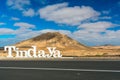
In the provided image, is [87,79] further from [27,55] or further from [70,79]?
[27,55]

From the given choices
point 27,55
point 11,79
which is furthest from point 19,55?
point 11,79

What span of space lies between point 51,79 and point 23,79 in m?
1.60

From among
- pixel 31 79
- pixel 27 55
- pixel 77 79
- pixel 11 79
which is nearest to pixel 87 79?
pixel 77 79

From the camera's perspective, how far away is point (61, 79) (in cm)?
1705

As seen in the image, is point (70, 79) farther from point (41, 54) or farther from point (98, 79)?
point (41, 54)

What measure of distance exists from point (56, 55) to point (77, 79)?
6373 cm

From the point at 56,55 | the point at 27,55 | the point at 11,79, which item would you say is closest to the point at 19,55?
the point at 27,55

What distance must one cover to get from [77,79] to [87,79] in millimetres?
572

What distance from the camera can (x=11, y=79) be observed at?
56.4 ft

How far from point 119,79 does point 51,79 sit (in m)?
3.82

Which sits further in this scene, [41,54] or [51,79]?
[41,54]

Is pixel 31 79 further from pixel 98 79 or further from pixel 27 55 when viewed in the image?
pixel 27 55

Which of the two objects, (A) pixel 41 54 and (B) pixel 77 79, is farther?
(A) pixel 41 54

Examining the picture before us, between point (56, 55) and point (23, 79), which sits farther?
point (56, 55)
